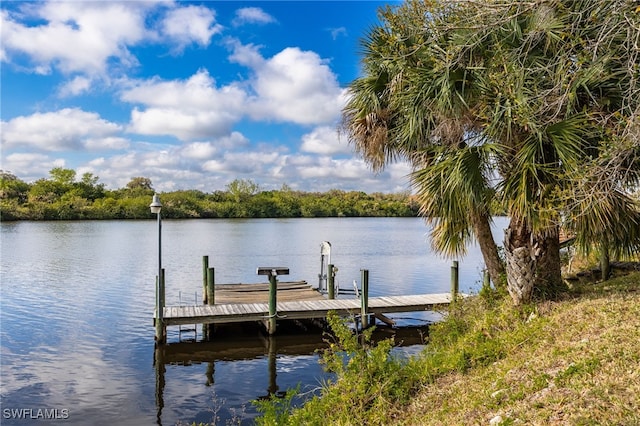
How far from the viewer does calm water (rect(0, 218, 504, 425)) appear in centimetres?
971

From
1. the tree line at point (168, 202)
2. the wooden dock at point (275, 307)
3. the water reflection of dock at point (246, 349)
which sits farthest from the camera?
the tree line at point (168, 202)

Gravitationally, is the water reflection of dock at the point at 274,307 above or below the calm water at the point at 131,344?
above

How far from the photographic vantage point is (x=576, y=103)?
804cm

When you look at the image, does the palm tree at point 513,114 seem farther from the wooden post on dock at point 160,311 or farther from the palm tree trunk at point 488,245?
the wooden post on dock at point 160,311

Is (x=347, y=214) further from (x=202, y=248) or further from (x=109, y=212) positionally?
(x=202, y=248)

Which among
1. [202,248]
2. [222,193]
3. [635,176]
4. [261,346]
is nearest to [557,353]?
[635,176]

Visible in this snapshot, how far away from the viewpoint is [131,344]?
13.4 meters

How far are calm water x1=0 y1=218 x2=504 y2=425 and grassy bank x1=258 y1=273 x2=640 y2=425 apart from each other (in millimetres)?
2730

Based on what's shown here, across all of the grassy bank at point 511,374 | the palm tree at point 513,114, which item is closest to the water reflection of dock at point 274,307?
the palm tree at point 513,114

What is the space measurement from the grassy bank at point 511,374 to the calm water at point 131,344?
2.73m

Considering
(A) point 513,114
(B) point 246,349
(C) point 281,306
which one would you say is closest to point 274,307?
(C) point 281,306

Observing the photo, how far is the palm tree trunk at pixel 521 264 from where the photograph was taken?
841cm

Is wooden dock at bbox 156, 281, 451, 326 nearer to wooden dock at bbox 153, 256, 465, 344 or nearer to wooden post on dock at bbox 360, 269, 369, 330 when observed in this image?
wooden dock at bbox 153, 256, 465, 344

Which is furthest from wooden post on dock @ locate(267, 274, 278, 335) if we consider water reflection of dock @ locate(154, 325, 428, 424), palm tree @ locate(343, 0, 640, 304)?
palm tree @ locate(343, 0, 640, 304)
